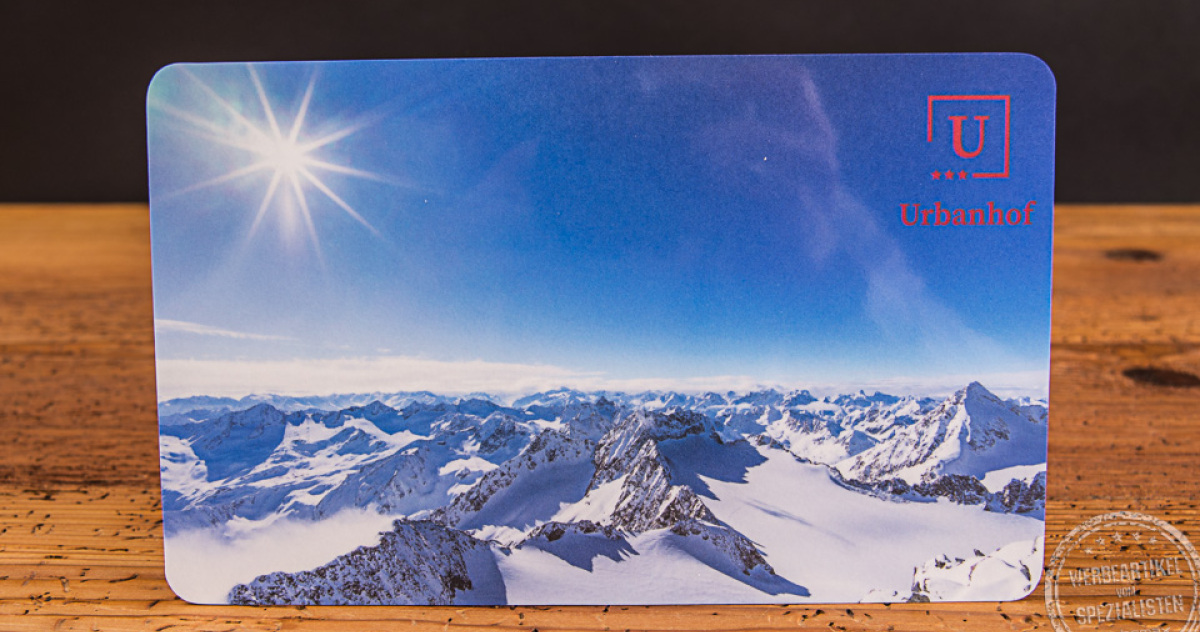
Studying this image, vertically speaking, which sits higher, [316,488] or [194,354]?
[194,354]

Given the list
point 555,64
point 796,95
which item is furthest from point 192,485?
point 796,95

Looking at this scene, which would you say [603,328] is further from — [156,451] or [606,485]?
[156,451]

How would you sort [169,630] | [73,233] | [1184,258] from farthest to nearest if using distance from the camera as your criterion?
[73,233], [1184,258], [169,630]

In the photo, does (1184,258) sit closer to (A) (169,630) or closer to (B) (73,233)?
(A) (169,630)

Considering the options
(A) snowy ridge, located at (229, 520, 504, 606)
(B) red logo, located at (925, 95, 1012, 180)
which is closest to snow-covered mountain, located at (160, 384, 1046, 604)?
(A) snowy ridge, located at (229, 520, 504, 606)

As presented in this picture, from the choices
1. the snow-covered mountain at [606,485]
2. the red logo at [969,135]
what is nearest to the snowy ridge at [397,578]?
the snow-covered mountain at [606,485]

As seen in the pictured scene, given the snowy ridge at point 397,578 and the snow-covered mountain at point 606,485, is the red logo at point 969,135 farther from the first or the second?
the snowy ridge at point 397,578
